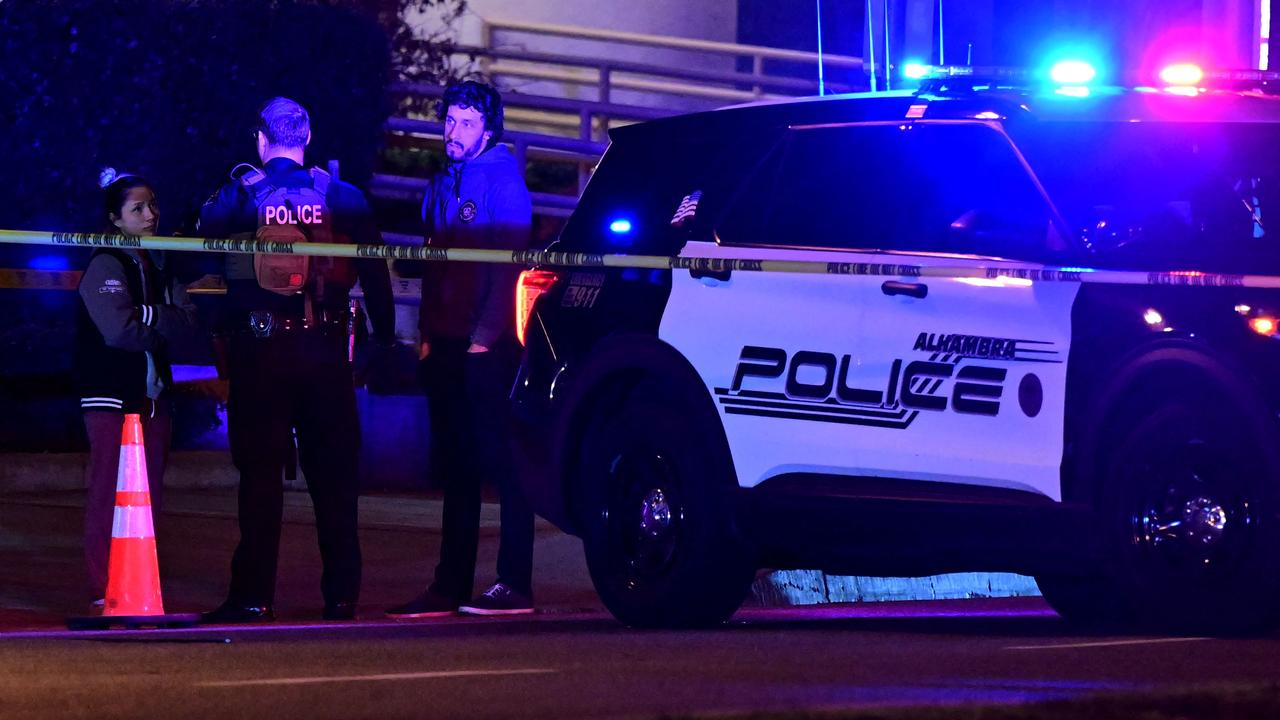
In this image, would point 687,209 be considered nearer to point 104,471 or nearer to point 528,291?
point 528,291

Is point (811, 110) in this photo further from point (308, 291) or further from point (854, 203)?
point (308, 291)

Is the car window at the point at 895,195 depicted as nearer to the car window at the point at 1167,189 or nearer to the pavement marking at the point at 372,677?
the car window at the point at 1167,189

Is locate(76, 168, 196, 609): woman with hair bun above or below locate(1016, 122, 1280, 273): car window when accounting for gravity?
below

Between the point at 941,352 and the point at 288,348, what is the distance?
8.18ft

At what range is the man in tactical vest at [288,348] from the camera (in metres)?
9.48

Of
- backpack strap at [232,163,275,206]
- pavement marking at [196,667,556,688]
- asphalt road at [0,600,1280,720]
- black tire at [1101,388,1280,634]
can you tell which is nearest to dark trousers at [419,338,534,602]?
asphalt road at [0,600,1280,720]

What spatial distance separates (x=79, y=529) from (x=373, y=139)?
504 cm

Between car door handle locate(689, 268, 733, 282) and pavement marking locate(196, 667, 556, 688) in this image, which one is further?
car door handle locate(689, 268, 733, 282)

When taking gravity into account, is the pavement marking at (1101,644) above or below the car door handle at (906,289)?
below

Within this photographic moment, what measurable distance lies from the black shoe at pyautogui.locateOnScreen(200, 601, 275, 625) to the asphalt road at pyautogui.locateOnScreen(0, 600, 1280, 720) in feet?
0.72

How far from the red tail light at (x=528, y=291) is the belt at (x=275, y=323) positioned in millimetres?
691

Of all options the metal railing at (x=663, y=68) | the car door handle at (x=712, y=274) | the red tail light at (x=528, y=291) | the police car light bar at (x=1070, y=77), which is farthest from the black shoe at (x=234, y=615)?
the metal railing at (x=663, y=68)

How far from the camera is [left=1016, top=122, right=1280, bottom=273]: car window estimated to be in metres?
8.23

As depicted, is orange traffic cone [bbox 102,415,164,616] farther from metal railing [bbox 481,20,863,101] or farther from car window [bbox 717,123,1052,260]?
metal railing [bbox 481,20,863,101]
